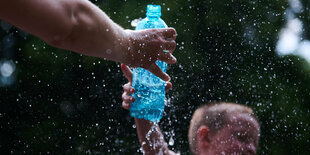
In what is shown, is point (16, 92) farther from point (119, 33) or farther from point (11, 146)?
point (119, 33)

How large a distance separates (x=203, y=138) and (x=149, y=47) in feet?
4.08

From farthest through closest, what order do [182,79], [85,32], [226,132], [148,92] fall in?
[182,79]
[226,132]
[148,92]
[85,32]

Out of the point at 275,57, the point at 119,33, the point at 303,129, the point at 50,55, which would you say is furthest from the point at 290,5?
the point at 119,33

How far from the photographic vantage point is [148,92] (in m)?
2.18

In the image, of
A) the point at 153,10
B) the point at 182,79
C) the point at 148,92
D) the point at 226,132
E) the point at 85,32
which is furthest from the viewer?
the point at 182,79

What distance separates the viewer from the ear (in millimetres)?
2686

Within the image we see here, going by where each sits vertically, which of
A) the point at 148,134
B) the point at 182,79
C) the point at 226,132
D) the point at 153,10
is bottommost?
the point at 148,134

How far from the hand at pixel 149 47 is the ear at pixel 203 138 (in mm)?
1110

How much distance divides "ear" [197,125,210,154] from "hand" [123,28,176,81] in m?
1.11

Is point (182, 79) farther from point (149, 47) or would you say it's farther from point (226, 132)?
point (149, 47)

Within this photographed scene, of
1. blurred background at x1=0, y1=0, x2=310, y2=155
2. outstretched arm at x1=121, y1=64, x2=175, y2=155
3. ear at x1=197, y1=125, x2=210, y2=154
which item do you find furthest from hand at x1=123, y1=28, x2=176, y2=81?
blurred background at x1=0, y1=0, x2=310, y2=155

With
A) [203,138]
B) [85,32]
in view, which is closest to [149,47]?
[85,32]

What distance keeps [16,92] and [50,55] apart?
115 centimetres

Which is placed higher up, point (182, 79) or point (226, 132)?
point (182, 79)
